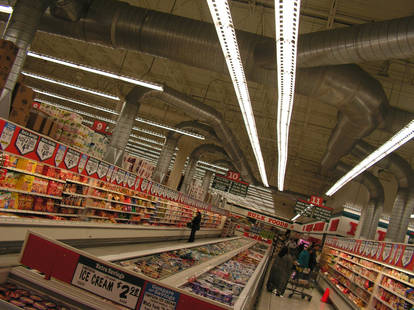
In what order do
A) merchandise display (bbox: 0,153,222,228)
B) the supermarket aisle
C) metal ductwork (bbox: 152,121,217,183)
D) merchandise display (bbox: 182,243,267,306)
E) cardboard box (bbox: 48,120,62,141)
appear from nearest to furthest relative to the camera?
1. merchandise display (bbox: 182,243,267,306)
2. merchandise display (bbox: 0,153,222,228)
3. cardboard box (bbox: 48,120,62,141)
4. the supermarket aisle
5. metal ductwork (bbox: 152,121,217,183)

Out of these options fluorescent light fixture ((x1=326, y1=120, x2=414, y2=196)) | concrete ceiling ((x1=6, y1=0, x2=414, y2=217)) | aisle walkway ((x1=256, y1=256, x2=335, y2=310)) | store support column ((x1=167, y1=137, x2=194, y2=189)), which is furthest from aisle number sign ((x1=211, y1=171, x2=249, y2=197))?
fluorescent light fixture ((x1=326, y1=120, x2=414, y2=196))

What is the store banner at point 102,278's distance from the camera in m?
2.21

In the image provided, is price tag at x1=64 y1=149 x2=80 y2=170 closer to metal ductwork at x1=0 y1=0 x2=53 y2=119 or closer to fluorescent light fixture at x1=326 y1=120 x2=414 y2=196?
metal ductwork at x1=0 y1=0 x2=53 y2=119

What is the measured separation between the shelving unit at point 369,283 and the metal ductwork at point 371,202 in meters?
1.88

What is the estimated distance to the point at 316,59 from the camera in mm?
5852

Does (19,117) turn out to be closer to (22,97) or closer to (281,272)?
(22,97)

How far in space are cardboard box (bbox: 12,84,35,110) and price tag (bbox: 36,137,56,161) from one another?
0.63 m

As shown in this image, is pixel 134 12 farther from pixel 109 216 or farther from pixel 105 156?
pixel 109 216

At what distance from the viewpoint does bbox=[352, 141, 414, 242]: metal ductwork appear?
408 inches

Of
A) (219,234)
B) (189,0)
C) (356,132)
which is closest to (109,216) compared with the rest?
(189,0)

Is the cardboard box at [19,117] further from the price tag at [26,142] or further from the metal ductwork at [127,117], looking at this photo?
the metal ductwork at [127,117]

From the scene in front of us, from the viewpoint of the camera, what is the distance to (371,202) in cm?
1440

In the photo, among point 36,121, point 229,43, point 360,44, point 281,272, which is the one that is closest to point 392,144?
point 360,44

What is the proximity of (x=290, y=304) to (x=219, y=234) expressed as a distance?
1597 centimetres
